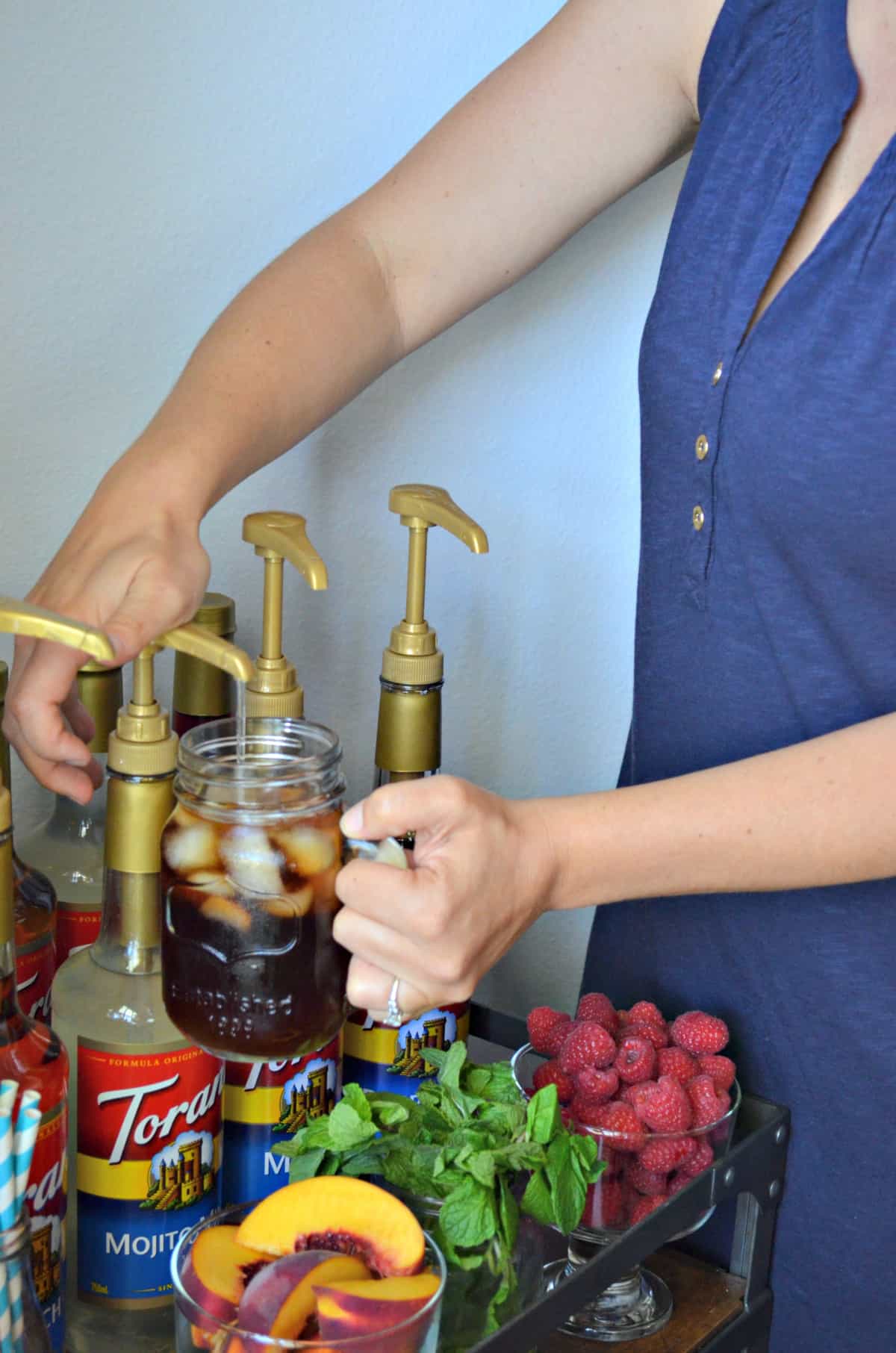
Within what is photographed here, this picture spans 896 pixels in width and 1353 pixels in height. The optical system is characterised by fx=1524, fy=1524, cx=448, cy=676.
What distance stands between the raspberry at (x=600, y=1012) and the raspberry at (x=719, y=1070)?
0.06m

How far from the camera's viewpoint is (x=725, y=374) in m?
0.93

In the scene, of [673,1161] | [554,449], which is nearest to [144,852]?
[673,1161]

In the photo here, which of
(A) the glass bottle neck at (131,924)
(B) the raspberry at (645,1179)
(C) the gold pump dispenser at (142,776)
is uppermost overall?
(C) the gold pump dispenser at (142,776)

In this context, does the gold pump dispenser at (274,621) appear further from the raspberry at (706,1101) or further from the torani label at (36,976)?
the raspberry at (706,1101)

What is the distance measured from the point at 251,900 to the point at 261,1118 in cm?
19

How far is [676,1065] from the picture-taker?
895 mm

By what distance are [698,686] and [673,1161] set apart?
319 millimetres

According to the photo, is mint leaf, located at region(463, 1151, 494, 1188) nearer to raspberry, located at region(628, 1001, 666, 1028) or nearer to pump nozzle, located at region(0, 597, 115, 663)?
raspberry, located at region(628, 1001, 666, 1028)

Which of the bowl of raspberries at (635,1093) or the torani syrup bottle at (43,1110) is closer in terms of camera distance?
the torani syrup bottle at (43,1110)

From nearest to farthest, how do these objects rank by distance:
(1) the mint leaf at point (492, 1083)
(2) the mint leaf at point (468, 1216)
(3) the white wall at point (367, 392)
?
(2) the mint leaf at point (468, 1216)
(1) the mint leaf at point (492, 1083)
(3) the white wall at point (367, 392)

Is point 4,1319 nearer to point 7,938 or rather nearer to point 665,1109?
point 7,938

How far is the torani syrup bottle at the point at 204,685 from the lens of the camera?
0.90 m

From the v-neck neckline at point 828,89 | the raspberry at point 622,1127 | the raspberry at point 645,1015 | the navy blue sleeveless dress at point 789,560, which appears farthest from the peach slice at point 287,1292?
the v-neck neckline at point 828,89

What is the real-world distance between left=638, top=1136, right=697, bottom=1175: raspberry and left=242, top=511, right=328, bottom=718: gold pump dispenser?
1.01 ft
